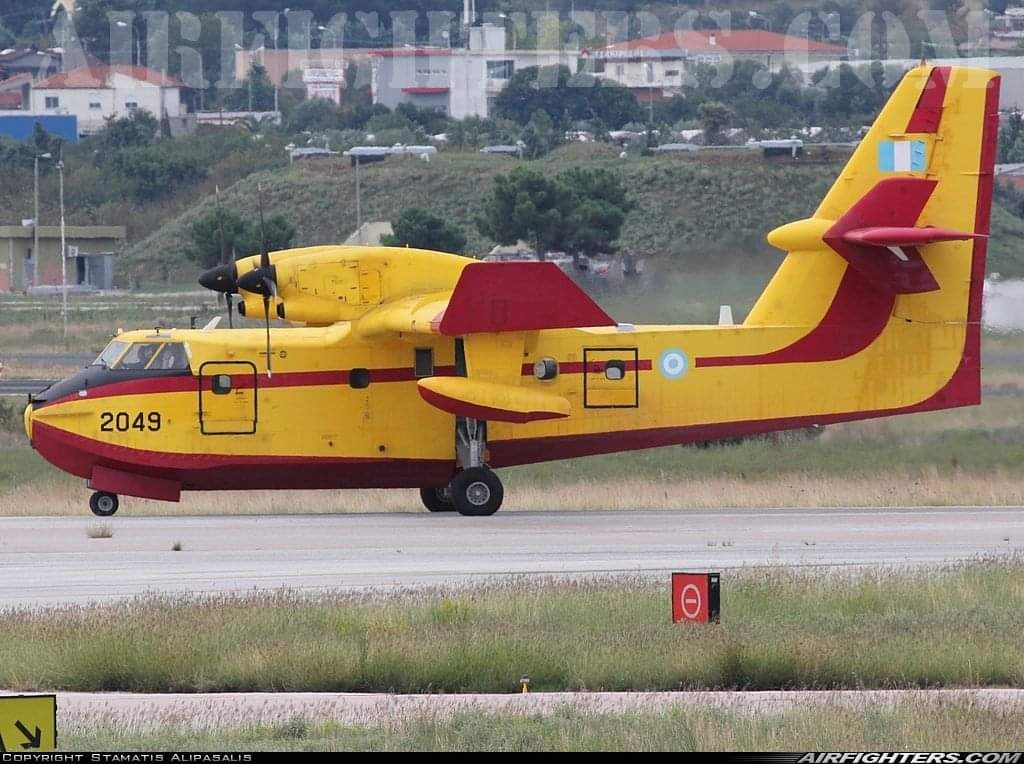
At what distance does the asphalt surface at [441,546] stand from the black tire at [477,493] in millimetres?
312

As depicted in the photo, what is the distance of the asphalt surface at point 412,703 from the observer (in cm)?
1198

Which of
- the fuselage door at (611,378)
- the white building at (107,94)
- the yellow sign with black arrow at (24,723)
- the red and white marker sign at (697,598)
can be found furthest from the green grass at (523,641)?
the white building at (107,94)

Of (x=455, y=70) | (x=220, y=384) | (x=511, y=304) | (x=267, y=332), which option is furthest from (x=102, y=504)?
(x=455, y=70)

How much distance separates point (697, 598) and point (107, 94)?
12920 cm

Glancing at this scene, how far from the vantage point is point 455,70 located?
136 metres

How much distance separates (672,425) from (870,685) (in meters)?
13.2

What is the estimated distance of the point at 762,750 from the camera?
10695 mm

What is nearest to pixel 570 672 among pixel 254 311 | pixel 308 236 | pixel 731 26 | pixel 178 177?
pixel 254 311

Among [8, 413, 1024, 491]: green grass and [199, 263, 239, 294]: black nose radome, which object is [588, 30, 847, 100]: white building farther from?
[199, 263, 239, 294]: black nose radome

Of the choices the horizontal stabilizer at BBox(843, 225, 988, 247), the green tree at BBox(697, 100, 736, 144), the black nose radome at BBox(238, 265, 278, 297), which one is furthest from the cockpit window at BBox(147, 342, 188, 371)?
the green tree at BBox(697, 100, 736, 144)

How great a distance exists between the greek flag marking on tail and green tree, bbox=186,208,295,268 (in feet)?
120

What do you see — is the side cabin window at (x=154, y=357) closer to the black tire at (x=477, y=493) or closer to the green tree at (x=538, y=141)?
the black tire at (x=477, y=493)

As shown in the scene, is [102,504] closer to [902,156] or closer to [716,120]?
[902,156]

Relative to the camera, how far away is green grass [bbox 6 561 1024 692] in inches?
536
